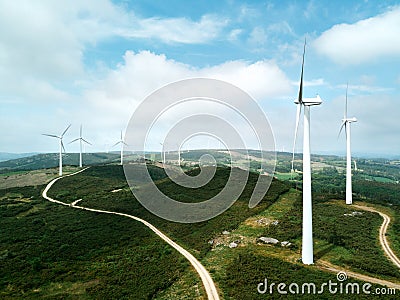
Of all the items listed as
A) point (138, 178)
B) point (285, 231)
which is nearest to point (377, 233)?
point (285, 231)

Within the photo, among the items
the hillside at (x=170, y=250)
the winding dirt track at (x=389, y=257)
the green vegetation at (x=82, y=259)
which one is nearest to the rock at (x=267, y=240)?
the hillside at (x=170, y=250)

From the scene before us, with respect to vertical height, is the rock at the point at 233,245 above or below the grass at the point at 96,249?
above

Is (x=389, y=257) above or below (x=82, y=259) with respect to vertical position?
above

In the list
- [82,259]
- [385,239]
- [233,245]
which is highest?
[385,239]

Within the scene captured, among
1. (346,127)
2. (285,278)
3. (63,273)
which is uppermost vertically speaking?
(346,127)

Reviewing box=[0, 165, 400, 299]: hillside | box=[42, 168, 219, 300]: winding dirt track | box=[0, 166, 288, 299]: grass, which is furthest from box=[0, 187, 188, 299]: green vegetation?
box=[42, 168, 219, 300]: winding dirt track

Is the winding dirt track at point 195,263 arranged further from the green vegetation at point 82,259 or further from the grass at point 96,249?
the green vegetation at point 82,259

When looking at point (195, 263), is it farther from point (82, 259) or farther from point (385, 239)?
point (385, 239)

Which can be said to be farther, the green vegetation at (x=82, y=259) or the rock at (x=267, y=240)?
the rock at (x=267, y=240)

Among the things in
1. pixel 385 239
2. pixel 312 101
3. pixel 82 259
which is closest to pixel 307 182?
pixel 312 101

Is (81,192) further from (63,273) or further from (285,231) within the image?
(285,231)

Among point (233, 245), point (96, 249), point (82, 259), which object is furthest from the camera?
point (96, 249)
